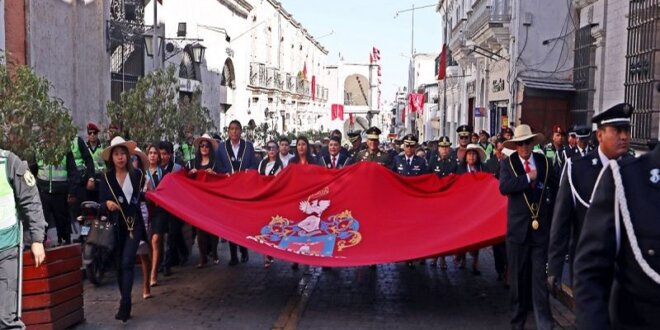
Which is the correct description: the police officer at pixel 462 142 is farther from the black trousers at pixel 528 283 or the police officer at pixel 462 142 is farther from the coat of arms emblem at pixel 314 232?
the black trousers at pixel 528 283

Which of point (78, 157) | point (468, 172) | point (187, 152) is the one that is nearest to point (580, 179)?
point (468, 172)

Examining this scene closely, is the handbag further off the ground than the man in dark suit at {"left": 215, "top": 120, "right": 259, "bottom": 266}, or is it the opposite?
the man in dark suit at {"left": 215, "top": 120, "right": 259, "bottom": 266}

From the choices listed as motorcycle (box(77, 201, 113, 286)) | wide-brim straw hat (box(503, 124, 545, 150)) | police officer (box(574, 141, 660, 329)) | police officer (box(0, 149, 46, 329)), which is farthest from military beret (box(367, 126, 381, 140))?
police officer (box(574, 141, 660, 329))

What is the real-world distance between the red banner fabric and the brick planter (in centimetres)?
152

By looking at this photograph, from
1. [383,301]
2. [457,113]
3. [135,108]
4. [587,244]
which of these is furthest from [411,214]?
[457,113]

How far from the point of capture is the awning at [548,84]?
19703 mm

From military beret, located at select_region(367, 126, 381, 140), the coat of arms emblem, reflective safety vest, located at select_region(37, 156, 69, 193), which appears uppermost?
military beret, located at select_region(367, 126, 381, 140)

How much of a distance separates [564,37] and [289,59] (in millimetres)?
44783

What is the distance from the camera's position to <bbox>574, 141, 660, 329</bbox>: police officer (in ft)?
10.3

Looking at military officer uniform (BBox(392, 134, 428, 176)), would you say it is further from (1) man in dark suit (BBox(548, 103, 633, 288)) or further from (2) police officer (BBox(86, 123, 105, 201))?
(1) man in dark suit (BBox(548, 103, 633, 288))

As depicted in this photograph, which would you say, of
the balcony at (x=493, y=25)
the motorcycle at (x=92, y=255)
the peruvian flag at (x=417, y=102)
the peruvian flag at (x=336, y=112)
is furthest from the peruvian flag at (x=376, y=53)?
the motorcycle at (x=92, y=255)

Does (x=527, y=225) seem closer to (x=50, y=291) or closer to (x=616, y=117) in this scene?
(x=616, y=117)

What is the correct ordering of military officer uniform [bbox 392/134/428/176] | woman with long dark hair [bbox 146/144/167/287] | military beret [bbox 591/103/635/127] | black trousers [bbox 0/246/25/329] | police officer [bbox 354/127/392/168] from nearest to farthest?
military beret [bbox 591/103/635/127] → black trousers [bbox 0/246/25/329] → woman with long dark hair [bbox 146/144/167/287] → police officer [bbox 354/127/392/168] → military officer uniform [bbox 392/134/428/176]

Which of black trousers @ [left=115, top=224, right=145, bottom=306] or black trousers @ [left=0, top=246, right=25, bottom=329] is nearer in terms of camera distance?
black trousers @ [left=0, top=246, right=25, bottom=329]
